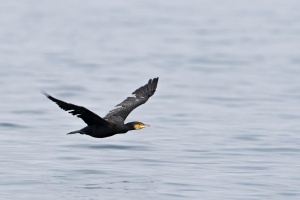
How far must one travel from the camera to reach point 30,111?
22.9 metres

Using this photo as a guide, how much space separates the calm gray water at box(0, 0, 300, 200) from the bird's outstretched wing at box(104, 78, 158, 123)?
2.52 feet

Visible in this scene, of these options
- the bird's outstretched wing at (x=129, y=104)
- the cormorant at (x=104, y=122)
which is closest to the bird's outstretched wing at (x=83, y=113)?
the cormorant at (x=104, y=122)

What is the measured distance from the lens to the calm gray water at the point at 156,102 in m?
15.9

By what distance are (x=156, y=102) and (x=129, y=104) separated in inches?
292

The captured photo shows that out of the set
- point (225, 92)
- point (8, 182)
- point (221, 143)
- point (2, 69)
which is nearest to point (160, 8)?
point (2, 69)

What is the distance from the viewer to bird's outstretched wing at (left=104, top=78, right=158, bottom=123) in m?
17.1

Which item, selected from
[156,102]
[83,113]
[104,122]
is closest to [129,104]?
[104,122]

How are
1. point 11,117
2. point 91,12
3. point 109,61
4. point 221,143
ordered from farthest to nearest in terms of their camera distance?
1. point 91,12
2. point 109,61
3. point 11,117
4. point 221,143

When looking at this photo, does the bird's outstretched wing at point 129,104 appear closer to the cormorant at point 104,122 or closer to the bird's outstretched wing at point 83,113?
the cormorant at point 104,122

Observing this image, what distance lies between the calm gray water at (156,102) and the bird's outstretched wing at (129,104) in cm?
77

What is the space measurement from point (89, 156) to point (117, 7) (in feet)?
116

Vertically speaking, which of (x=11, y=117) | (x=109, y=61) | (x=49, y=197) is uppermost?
(x=109, y=61)

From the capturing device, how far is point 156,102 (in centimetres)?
2534

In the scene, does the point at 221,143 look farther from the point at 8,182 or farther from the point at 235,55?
the point at 235,55
